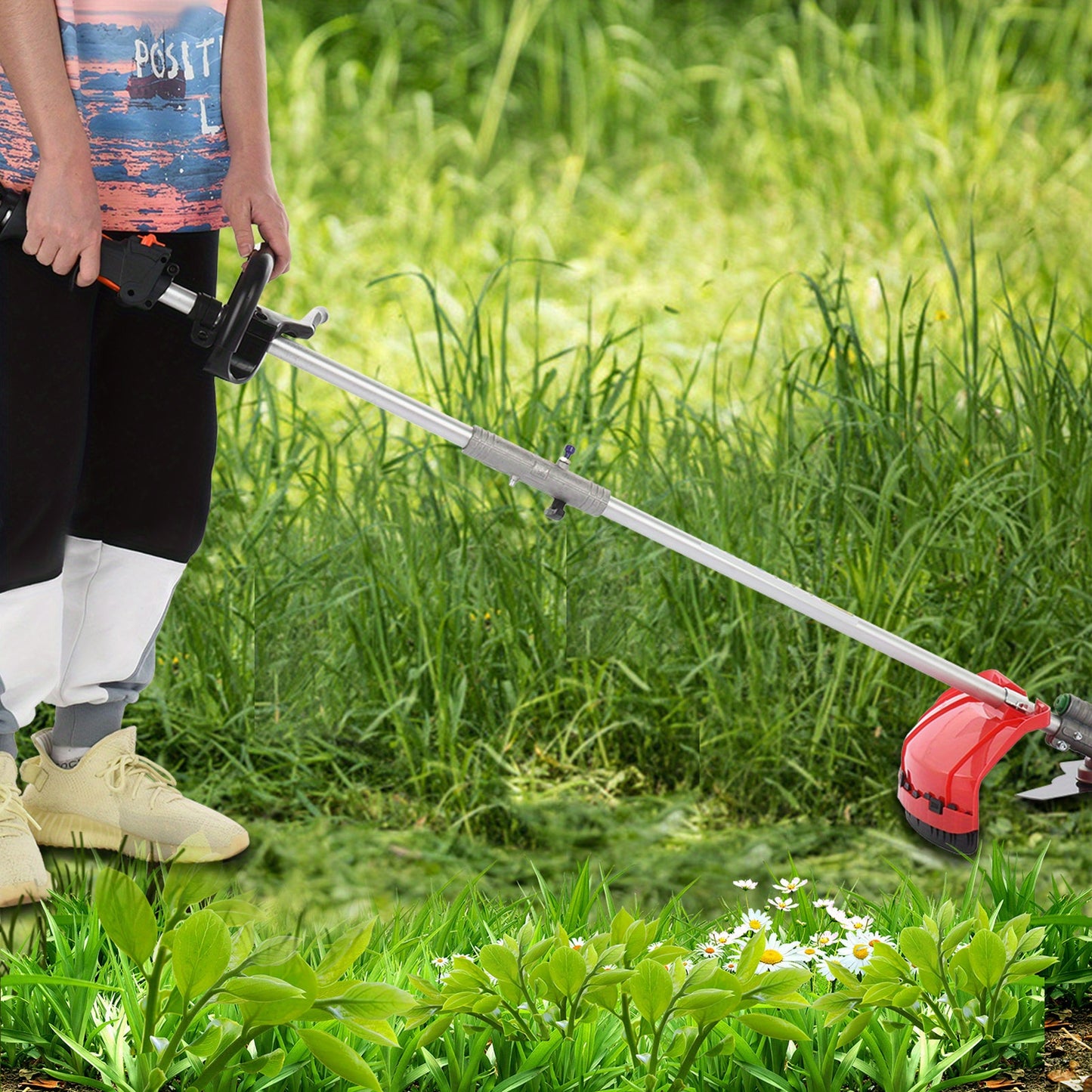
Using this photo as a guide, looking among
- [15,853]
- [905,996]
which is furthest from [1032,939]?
[15,853]

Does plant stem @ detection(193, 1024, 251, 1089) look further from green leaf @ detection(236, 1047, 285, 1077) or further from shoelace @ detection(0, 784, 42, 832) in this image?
shoelace @ detection(0, 784, 42, 832)

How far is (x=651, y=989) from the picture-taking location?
1642 millimetres

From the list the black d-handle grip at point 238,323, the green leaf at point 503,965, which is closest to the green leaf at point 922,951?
the green leaf at point 503,965

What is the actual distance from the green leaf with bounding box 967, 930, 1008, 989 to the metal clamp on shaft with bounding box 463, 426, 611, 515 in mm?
851

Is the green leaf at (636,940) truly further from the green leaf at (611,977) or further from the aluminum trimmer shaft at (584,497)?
the aluminum trimmer shaft at (584,497)

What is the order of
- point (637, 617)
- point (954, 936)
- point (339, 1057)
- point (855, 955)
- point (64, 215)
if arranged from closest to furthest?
point (339, 1057) → point (954, 936) → point (855, 955) → point (64, 215) → point (637, 617)

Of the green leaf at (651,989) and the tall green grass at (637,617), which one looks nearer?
the green leaf at (651,989)

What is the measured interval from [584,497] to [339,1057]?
985 mm

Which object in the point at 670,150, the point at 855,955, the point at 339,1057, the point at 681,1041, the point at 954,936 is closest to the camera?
the point at 339,1057

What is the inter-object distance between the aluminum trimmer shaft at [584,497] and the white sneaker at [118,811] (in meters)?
0.73

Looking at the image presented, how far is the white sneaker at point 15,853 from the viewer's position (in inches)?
85.9

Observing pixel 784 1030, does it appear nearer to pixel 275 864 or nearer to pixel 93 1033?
pixel 93 1033

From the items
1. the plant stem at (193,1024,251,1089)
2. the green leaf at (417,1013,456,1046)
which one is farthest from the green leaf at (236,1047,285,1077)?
the green leaf at (417,1013,456,1046)

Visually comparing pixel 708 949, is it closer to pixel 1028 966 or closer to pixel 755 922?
pixel 755 922
